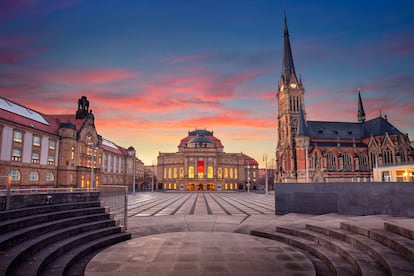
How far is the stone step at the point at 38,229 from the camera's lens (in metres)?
7.35

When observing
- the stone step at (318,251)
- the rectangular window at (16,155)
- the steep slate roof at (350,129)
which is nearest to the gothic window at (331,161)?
the steep slate roof at (350,129)

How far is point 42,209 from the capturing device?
1064cm

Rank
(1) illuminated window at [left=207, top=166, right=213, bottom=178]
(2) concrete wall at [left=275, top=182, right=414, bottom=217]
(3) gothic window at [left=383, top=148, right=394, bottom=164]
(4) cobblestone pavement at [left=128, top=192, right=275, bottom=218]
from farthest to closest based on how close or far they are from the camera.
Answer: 1. (1) illuminated window at [left=207, top=166, right=213, bottom=178]
2. (3) gothic window at [left=383, top=148, right=394, bottom=164]
3. (4) cobblestone pavement at [left=128, top=192, right=275, bottom=218]
4. (2) concrete wall at [left=275, top=182, right=414, bottom=217]

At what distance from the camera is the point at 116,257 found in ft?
27.7

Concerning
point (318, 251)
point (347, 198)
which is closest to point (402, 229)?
point (318, 251)

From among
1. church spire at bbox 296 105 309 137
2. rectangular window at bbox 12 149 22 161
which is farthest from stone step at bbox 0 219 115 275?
church spire at bbox 296 105 309 137

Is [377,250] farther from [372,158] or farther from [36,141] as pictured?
[372,158]

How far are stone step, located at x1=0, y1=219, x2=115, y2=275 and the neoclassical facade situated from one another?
9180 cm

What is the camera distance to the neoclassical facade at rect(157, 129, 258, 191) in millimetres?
102250

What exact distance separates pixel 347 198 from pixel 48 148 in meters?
49.5

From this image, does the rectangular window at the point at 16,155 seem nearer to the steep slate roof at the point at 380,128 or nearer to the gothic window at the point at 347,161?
the gothic window at the point at 347,161

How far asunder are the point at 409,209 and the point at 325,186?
4666mm

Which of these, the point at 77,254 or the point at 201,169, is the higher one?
the point at 201,169

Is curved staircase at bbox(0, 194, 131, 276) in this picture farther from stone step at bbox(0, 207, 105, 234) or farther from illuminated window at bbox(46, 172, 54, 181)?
illuminated window at bbox(46, 172, 54, 181)
